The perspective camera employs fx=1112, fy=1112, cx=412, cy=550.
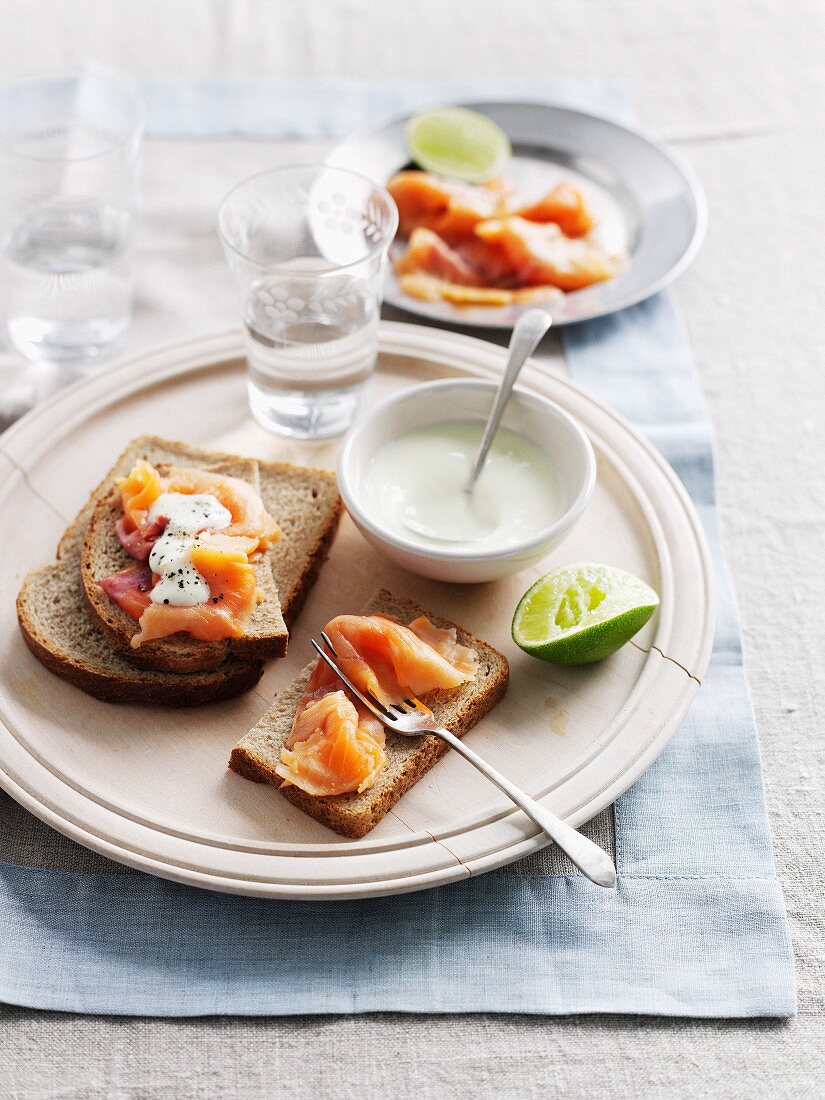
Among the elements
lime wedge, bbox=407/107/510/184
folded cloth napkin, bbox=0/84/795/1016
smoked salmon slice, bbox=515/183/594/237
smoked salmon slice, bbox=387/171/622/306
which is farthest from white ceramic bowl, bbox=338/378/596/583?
lime wedge, bbox=407/107/510/184

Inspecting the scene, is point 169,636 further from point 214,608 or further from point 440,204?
point 440,204

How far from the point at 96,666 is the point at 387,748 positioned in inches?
27.5

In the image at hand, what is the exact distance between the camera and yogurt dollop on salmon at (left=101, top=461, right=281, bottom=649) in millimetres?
2463

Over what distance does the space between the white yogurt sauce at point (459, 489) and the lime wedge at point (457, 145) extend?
5.13 ft

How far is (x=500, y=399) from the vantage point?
2.85 m

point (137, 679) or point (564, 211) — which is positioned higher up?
point (564, 211)

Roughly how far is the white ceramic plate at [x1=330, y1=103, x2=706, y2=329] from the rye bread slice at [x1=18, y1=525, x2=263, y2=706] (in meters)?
1.55

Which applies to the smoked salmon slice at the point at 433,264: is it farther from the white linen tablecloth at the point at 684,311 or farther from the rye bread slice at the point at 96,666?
the rye bread slice at the point at 96,666

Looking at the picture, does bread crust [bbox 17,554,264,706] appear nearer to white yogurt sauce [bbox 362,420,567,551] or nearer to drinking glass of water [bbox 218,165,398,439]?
white yogurt sauce [bbox 362,420,567,551]

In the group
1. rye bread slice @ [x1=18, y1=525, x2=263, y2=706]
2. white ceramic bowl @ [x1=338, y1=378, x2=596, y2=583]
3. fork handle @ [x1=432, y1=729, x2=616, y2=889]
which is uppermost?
white ceramic bowl @ [x1=338, y1=378, x2=596, y2=583]

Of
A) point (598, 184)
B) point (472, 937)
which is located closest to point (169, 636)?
point (472, 937)

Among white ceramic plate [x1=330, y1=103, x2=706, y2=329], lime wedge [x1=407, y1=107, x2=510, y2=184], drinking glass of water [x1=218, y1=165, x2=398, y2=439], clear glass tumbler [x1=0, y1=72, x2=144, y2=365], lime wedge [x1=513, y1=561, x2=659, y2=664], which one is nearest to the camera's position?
lime wedge [x1=513, y1=561, x2=659, y2=664]

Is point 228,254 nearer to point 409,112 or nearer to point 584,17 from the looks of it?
point 409,112

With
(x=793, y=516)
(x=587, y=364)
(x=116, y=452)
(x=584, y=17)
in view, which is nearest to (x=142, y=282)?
(x=116, y=452)
